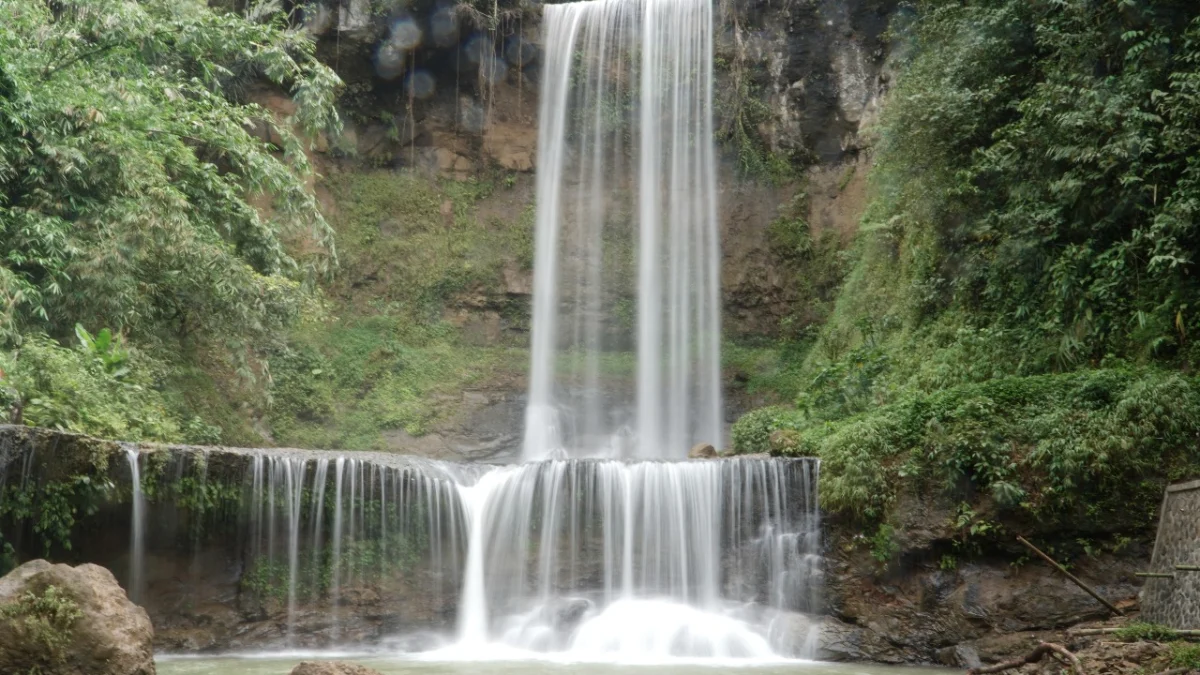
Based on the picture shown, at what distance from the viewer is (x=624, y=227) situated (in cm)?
Result: 2470

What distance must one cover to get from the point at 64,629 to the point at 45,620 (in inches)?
6.0

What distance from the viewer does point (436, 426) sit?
22000 mm

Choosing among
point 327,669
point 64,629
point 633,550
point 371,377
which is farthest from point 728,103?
point 327,669

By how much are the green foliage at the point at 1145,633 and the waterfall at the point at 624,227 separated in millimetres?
13681

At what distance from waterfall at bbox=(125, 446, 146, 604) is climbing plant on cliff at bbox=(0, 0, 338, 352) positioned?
2.61 meters

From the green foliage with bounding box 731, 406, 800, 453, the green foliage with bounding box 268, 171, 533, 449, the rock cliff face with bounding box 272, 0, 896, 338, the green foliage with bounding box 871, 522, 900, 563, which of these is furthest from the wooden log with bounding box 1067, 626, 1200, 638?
the rock cliff face with bounding box 272, 0, 896, 338

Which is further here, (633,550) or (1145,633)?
(633,550)

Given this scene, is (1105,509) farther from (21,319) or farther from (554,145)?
(554,145)

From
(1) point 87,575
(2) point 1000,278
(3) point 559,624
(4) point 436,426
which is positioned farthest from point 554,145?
(1) point 87,575

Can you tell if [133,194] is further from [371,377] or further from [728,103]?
[728,103]

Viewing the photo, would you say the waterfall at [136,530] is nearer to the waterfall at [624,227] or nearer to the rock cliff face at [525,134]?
the waterfall at [624,227]

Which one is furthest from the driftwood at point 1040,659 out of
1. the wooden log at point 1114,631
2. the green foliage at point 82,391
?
the green foliage at point 82,391

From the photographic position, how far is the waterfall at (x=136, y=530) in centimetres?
1202

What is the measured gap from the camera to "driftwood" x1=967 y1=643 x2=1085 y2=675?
7.17 meters
